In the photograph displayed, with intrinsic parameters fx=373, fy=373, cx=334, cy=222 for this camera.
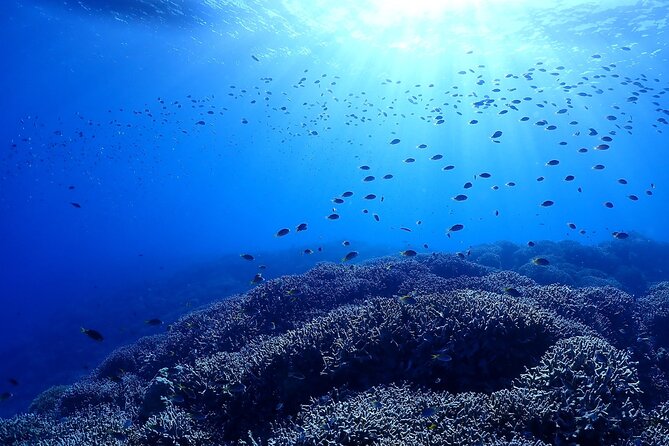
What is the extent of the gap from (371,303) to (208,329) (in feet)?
16.0

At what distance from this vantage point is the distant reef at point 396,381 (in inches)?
175

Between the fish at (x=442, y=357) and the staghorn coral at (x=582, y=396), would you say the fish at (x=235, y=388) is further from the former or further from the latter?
the staghorn coral at (x=582, y=396)

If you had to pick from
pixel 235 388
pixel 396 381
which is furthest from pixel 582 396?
pixel 235 388

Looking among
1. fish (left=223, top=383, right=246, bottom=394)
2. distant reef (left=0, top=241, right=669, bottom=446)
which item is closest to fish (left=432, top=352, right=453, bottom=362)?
distant reef (left=0, top=241, right=669, bottom=446)

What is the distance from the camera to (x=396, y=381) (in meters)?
5.96

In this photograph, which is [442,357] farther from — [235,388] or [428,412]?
[235,388]

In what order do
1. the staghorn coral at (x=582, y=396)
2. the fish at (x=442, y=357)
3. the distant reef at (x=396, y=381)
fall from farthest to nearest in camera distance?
the fish at (x=442, y=357) < the distant reef at (x=396, y=381) < the staghorn coral at (x=582, y=396)

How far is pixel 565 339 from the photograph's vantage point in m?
5.93

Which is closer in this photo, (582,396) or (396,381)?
(582,396)

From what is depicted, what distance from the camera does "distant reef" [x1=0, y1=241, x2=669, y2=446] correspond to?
4.45m

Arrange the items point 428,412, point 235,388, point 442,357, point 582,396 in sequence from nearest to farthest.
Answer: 1. point 582,396
2. point 428,412
3. point 442,357
4. point 235,388

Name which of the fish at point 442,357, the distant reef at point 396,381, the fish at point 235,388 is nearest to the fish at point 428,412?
the distant reef at point 396,381

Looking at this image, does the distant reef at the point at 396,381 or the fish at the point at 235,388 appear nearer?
the distant reef at the point at 396,381

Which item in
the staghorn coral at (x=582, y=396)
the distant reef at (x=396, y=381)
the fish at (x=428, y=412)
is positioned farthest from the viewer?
the fish at (x=428, y=412)
